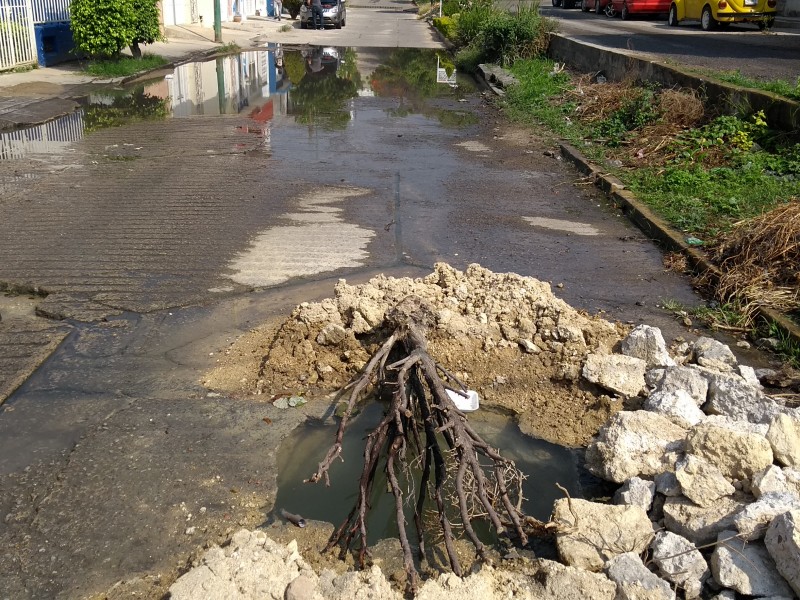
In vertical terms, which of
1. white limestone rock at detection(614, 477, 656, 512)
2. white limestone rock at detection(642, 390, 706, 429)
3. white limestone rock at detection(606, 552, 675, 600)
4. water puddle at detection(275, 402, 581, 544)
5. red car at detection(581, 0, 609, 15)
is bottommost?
water puddle at detection(275, 402, 581, 544)

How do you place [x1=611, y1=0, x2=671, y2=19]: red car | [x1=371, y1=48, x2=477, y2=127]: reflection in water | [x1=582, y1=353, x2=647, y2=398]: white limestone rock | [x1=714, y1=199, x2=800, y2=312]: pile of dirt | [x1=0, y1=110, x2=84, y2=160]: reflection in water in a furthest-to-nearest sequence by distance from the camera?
[x1=611, y1=0, x2=671, y2=19]: red car, [x1=371, y1=48, x2=477, y2=127]: reflection in water, [x1=0, y1=110, x2=84, y2=160]: reflection in water, [x1=714, y1=199, x2=800, y2=312]: pile of dirt, [x1=582, y1=353, x2=647, y2=398]: white limestone rock

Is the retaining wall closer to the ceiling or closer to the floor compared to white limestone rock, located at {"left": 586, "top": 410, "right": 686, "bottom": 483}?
closer to the ceiling

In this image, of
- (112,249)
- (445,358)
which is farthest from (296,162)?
(445,358)

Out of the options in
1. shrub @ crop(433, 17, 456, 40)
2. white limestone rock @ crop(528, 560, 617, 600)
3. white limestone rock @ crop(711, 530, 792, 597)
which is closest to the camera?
white limestone rock @ crop(711, 530, 792, 597)

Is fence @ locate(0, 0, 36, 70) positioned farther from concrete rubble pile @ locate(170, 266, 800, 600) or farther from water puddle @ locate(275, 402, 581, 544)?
concrete rubble pile @ locate(170, 266, 800, 600)

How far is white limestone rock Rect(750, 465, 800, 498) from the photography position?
3.21m

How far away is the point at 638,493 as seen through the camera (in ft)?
11.4

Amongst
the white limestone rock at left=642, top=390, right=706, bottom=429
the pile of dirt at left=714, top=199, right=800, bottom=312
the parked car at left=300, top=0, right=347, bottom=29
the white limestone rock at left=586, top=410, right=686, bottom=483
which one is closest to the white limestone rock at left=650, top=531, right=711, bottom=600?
the white limestone rock at left=586, top=410, right=686, bottom=483

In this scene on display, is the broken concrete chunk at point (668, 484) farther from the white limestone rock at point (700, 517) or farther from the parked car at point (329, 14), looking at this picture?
the parked car at point (329, 14)

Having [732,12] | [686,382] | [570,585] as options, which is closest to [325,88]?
[732,12]

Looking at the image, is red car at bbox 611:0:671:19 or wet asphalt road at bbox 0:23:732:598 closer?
wet asphalt road at bbox 0:23:732:598

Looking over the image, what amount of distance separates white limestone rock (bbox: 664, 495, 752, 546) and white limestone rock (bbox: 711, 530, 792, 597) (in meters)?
0.10

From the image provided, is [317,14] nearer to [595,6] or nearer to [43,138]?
[595,6]

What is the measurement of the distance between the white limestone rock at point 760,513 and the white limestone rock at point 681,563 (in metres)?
0.20
